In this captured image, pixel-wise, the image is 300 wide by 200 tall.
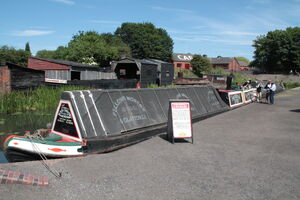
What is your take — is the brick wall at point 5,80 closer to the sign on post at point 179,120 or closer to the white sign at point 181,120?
the sign on post at point 179,120

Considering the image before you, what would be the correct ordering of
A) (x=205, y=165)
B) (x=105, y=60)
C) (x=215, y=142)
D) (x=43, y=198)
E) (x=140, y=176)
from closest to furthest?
(x=43, y=198)
(x=140, y=176)
(x=205, y=165)
(x=215, y=142)
(x=105, y=60)

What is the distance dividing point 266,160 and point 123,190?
4194 mm

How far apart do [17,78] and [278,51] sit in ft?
230

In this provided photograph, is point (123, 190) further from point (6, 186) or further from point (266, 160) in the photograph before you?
point (266, 160)

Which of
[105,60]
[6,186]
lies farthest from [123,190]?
[105,60]

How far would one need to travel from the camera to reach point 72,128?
769 centimetres

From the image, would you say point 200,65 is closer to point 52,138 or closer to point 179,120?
point 179,120

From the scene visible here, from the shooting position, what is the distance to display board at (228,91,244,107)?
720 inches

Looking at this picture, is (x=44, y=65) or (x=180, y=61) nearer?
(x=44, y=65)

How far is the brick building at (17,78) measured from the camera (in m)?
18.8

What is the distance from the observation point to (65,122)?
25.9ft

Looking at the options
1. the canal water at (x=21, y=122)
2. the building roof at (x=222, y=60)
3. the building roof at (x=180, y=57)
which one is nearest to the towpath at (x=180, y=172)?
the canal water at (x=21, y=122)

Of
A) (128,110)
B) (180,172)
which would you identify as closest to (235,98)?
(128,110)

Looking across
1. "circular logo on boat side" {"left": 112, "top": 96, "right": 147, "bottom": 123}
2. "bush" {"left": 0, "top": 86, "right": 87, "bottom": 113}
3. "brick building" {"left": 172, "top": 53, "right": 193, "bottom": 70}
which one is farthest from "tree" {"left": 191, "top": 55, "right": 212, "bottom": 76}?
"circular logo on boat side" {"left": 112, "top": 96, "right": 147, "bottom": 123}
